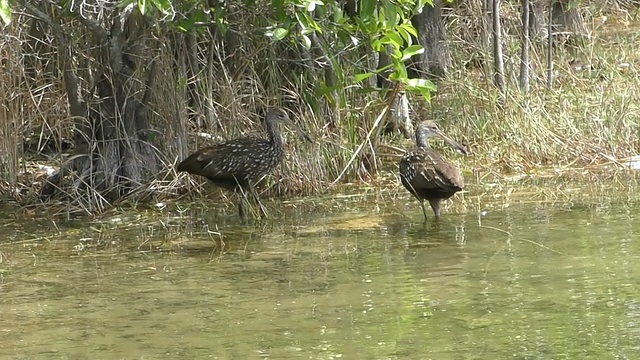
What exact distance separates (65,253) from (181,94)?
105 inches

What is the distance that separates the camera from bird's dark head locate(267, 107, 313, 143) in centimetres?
1112

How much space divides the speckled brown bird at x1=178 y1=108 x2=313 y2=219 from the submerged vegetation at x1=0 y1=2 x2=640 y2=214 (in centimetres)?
68

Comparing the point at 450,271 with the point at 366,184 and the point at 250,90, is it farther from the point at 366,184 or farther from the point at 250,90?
the point at 250,90

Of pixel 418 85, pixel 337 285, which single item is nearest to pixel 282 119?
pixel 418 85

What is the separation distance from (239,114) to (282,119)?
0.91 meters

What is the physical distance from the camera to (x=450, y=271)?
7.70 m

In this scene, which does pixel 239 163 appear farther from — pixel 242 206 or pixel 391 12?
pixel 391 12

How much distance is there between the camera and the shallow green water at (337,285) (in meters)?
6.09

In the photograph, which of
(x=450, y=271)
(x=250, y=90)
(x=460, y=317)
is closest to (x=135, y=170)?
(x=250, y=90)

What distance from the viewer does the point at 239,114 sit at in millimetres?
11930

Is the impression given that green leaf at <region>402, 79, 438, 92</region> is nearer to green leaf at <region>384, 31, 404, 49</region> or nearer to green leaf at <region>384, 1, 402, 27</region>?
green leaf at <region>384, 31, 404, 49</region>

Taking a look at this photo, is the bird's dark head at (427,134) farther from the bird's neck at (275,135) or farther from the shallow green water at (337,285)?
the bird's neck at (275,135)

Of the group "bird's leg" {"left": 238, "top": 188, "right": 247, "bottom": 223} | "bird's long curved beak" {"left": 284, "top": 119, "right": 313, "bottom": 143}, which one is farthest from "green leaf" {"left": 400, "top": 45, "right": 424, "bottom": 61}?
"bird's leg" {"left": 238, "top": 188, "right": 247, "bottom": 223}

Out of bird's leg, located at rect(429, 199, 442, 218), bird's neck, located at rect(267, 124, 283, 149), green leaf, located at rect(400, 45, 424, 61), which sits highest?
green leaf, located at rect(400, 45, 424, 61)
